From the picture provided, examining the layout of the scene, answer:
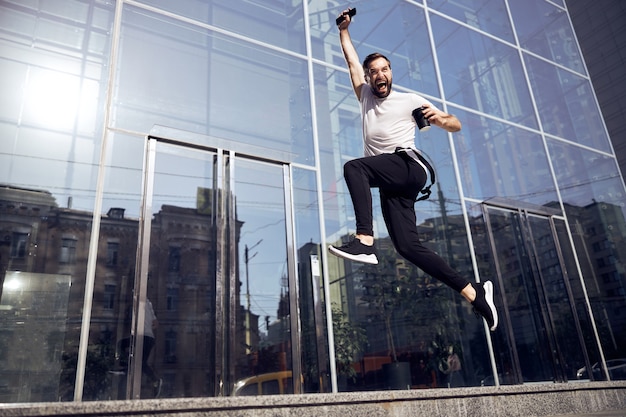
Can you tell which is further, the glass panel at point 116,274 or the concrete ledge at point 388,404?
the glass panel at point 116,274

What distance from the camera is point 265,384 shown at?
17.3 ft

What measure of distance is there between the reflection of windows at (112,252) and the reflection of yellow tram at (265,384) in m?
1.85

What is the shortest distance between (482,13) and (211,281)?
8843 mm

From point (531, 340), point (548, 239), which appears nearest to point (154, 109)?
point (531, 340)

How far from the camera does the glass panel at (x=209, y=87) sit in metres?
5.82

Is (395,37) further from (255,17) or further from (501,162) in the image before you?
(501,162)

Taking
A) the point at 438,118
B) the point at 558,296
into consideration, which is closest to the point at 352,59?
the point at 438,118

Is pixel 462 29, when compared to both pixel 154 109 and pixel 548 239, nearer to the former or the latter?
pixel 548 239

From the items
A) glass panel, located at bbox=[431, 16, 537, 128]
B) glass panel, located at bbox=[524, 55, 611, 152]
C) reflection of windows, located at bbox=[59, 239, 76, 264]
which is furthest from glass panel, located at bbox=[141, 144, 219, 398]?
glass panel, located at bbox=[524, 55, 611, 152]

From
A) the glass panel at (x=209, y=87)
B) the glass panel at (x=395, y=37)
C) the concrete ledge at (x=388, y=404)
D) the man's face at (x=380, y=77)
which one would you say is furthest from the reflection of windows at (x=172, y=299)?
the glass panel at (x=395, y=37)

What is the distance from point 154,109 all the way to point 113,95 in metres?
0.48

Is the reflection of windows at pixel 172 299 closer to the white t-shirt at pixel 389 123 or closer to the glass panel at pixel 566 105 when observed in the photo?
the white t-shirt at pixel 389 123

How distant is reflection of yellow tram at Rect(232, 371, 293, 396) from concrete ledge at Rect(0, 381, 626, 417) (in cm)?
209

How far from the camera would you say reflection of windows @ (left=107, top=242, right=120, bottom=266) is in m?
4.81
